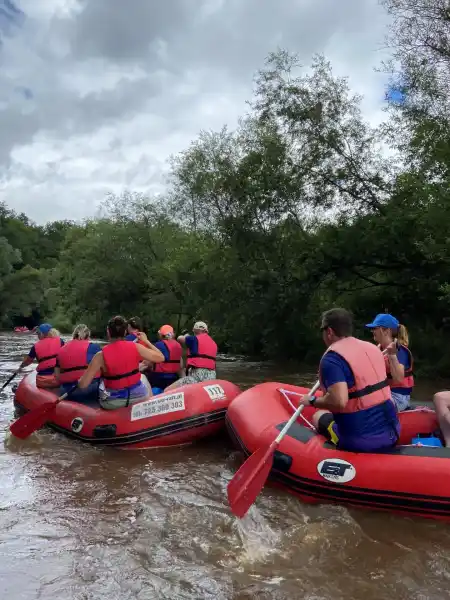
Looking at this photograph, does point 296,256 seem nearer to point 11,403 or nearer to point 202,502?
point 11,403

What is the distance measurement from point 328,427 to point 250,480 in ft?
3.04

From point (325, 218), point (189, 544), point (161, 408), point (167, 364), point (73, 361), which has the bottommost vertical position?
point (189, 544)

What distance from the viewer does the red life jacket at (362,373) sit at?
357 cm

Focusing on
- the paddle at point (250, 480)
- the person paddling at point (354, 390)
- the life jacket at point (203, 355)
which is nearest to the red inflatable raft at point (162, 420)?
the life jacket at point (203, 355)

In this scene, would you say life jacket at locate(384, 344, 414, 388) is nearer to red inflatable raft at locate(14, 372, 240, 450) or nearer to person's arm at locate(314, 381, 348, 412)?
person's arm at locate(314, 381, 348, 412)

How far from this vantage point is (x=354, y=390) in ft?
11.8

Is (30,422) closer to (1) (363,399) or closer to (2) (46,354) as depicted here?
(2) (46,354)

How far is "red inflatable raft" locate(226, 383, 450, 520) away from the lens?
138 inches

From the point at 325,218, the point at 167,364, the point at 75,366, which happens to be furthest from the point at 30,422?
the point at 325,218

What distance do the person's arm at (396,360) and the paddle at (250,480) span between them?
110 cm

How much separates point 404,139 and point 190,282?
785cm

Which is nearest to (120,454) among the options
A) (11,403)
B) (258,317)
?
(11,403)

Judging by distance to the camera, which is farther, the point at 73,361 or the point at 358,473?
the point at 73,361

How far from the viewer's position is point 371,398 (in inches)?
142
